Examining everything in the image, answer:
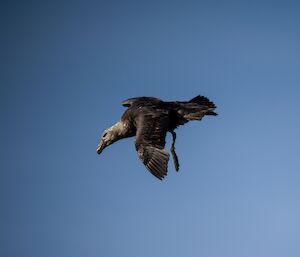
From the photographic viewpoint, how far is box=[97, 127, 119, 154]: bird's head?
22406 millimetres

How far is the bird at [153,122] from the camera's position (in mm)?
19656

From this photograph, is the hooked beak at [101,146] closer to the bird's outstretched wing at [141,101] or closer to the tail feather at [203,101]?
the bird's outstretched wing at [141,101]

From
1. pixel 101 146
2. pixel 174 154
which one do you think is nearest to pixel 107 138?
pixel 101 146

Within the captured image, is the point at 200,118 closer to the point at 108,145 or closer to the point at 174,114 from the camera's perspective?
the point at 174,114

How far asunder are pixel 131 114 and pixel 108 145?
1738mm

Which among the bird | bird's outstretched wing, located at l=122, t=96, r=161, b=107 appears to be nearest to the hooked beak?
the bird

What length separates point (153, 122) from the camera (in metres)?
20.7

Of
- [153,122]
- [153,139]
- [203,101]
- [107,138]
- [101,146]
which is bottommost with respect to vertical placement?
[153,139]

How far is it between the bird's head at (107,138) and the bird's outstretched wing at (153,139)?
4.43 feet

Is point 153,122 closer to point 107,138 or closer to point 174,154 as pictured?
point 174,154

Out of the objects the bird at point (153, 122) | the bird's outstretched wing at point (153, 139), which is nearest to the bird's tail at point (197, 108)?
the bird at point (153, 122)

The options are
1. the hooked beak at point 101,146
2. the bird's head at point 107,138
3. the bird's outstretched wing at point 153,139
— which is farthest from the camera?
the hooked beak at point 101,146

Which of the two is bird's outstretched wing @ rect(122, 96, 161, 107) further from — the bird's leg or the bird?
the bird's leg

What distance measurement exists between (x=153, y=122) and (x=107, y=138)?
2563 millimetres
